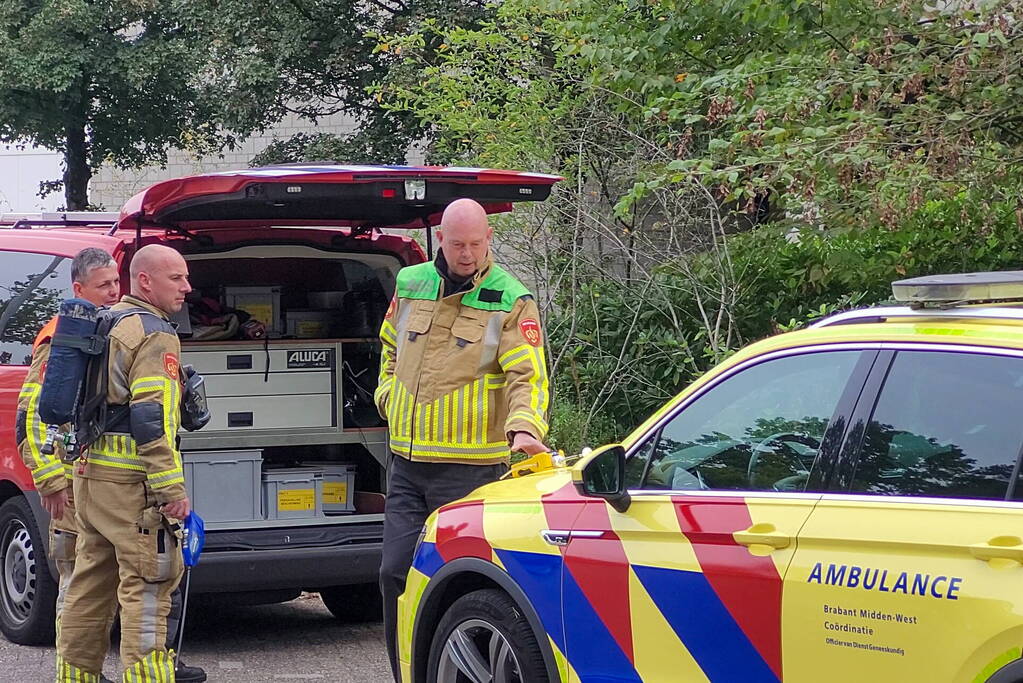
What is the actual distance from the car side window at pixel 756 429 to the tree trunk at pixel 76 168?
20.9 m

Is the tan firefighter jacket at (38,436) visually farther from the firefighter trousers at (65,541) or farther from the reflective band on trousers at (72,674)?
the reflective band on trousers at (72,674)

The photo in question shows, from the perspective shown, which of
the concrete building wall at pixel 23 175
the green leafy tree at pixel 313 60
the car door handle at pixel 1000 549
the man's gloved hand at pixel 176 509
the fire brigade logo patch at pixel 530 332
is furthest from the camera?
the concrete building wall at pixel 23 175

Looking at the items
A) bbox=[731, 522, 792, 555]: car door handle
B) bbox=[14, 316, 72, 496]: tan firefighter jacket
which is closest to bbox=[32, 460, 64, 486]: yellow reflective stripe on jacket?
bbox=[14, 316, 72, 496]: tan firefighter jacket

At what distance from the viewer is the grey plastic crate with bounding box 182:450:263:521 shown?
7.06m

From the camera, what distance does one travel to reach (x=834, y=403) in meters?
3.78

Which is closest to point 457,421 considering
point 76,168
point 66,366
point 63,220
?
point 66,366

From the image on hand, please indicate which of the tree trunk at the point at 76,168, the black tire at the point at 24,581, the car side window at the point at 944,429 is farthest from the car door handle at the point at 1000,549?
the tree trunk at the point at 76,168

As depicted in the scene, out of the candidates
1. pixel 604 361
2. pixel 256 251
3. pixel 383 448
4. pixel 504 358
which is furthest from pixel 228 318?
pixel 604 361

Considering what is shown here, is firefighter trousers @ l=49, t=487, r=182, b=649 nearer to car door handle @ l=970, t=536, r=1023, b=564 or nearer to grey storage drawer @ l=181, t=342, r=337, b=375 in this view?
grey storage drawer @ l=181, t=342, r=337, b=375

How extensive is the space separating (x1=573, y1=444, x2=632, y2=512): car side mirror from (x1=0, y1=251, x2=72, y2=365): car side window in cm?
361

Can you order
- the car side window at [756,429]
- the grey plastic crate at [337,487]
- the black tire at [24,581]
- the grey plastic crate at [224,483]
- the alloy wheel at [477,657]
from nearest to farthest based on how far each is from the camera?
the car side window at [756,429] < the alloy wheel at [477,657] < the black tire at [24,581] < the grey plastic crate at [224,483] < the grey plastic crate at [337,487]

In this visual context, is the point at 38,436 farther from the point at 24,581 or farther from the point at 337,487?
the point at 337,487

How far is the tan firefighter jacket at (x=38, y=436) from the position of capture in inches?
242

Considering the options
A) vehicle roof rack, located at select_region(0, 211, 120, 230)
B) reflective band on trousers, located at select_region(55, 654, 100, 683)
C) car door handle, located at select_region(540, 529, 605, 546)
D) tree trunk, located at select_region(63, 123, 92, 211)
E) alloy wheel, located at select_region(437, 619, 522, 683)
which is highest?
tree trunk, located at select_region(63, 123, 92, 211)
